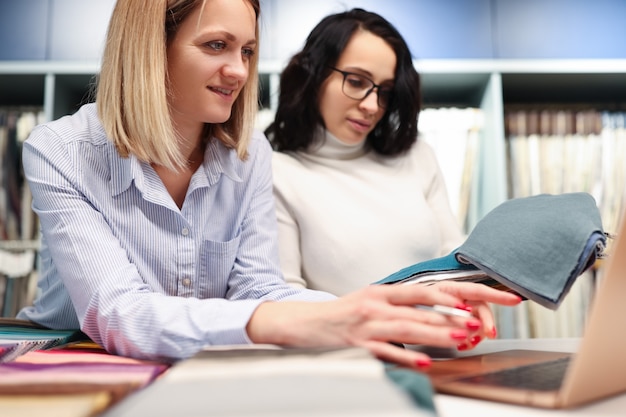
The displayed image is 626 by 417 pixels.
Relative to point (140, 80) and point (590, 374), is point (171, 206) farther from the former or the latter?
point (590, 374)

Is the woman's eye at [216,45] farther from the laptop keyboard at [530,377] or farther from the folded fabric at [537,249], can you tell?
the laptop keyboard at [530,377]

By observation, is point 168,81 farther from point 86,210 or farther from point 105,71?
point 86,210

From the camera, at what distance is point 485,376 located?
0.60m

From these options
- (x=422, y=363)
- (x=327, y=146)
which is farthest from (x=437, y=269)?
(x=327, y=146)

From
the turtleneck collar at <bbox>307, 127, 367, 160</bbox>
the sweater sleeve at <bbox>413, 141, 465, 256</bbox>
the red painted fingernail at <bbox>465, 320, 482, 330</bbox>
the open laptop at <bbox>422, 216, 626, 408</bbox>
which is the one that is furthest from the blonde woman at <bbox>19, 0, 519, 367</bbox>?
the sweater sleeve at <bbox>413, 141, 465, 256</bbox>

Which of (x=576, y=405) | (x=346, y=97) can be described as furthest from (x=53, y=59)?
(x=576, y=405)

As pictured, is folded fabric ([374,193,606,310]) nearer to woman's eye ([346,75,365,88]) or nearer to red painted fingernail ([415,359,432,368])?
red painted fingernail ([415,359,432,368])

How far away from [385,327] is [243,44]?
0.66m

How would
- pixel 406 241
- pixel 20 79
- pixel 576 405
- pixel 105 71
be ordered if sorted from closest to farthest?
pixel 576 405 < pixel 105 71 < pixel 406 241 < pixel 20 79

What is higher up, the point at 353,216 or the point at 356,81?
the point at 356,81

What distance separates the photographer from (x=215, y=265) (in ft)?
3.58

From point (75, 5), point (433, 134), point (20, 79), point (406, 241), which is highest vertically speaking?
point (75, 5)

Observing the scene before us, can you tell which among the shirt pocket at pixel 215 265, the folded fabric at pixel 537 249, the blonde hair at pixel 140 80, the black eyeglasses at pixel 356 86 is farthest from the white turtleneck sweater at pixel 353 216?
the folded fabric at pixel 537 249

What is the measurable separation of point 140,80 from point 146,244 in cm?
28
